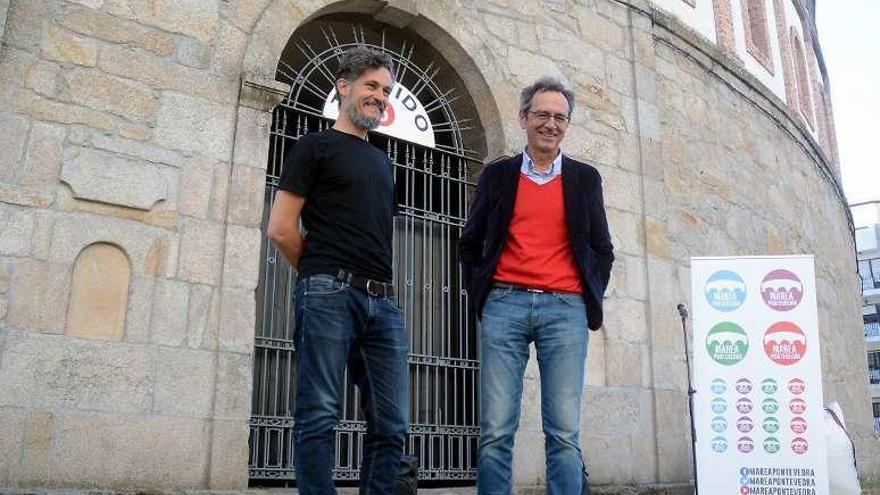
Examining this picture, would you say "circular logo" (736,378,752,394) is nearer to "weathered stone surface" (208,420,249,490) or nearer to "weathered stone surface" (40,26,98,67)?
"weathered stone surface" (208,420,249,490)

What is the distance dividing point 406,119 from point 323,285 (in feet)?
12.0

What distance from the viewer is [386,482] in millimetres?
3066

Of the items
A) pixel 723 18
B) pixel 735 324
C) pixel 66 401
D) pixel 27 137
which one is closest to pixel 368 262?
pixel 66 401

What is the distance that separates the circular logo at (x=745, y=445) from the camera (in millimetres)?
6309

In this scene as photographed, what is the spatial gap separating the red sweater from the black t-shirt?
0.60 m

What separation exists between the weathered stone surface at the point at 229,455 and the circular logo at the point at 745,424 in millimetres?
3746

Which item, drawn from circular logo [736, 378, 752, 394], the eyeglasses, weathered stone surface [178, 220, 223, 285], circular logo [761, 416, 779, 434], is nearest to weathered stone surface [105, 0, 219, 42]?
weathered stone surface [178, 220, 223, 285]

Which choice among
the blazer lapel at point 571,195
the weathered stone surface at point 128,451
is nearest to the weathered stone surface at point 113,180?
the weathered stone surface at point 128,451

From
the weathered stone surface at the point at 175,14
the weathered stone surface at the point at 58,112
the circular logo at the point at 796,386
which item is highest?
the weathered stone surface at the point at 175,14

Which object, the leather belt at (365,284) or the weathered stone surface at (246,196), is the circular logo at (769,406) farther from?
the leather belt at (365,284)

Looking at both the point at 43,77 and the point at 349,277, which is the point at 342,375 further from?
the point at 43,77

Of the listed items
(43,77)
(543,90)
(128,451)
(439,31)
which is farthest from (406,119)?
(128,451)

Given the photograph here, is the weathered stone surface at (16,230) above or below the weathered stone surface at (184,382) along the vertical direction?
above

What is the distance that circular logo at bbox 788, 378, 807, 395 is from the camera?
20.7 feet
